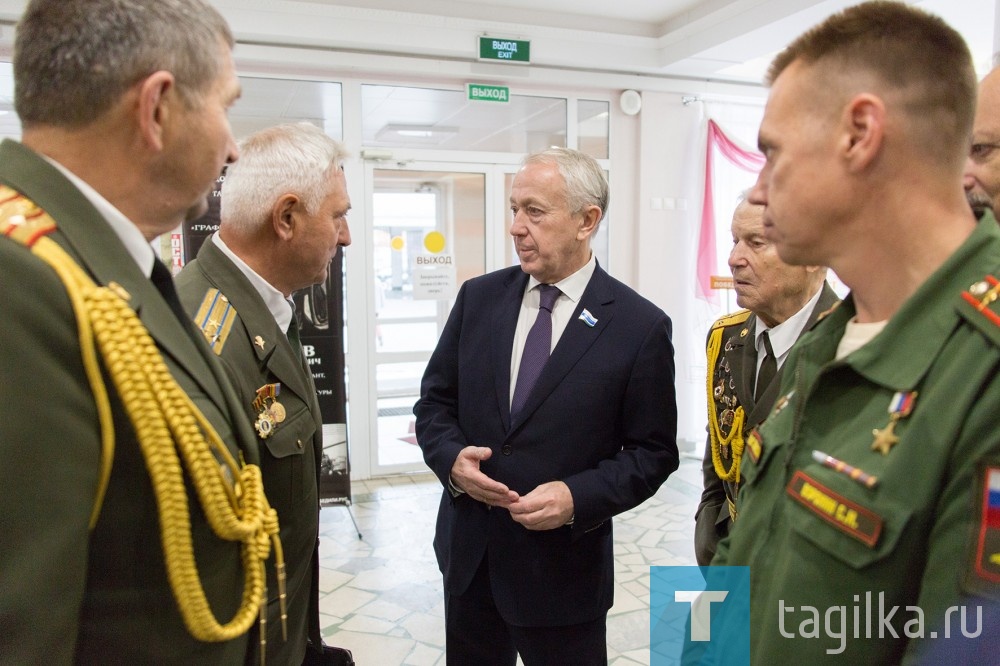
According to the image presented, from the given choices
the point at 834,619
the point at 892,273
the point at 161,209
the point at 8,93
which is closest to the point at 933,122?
the point at 892,273

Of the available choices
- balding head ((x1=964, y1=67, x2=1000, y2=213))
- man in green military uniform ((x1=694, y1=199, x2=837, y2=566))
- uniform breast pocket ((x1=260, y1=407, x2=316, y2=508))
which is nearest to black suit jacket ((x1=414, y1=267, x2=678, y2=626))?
man in green military uniform ((x1=694, y1=199, x2=837, y2=566))

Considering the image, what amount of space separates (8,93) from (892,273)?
601 cm

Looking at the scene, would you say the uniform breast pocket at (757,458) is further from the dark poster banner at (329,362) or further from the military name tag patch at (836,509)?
the dark poster banner at (329,362)

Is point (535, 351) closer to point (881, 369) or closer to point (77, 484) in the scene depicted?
point (881, 369)

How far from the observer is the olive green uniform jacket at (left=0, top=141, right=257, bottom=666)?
0.68m

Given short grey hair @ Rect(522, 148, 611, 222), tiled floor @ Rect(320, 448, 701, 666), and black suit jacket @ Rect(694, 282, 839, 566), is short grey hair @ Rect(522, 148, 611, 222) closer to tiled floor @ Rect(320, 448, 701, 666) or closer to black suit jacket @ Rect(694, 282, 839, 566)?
black suit jacket @ Rect(694, 282, 839, 566)

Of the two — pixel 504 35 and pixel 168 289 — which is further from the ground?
pixel 504 35

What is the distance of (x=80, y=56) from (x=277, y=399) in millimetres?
814

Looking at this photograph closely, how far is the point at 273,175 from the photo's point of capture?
5.03ft

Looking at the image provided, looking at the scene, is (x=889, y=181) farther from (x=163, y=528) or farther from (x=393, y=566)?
(x=393, y=566)

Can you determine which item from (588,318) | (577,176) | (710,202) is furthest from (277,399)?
(710,202)

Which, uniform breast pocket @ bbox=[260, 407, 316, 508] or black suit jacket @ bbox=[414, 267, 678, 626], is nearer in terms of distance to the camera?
uniform breast pocket @ bbox=[260, 407, 316, 508]

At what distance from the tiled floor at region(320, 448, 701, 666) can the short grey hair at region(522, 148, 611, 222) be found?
197cm

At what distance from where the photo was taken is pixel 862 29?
87 centimetres
